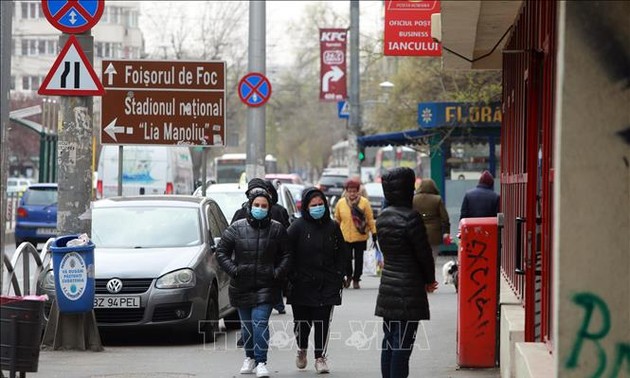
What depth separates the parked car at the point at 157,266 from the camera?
1328 cm

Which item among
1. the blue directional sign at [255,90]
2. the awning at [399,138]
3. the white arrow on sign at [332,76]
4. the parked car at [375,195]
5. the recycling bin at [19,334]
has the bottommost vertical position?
the recycling bin at [19,334]

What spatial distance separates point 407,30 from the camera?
20.2 m

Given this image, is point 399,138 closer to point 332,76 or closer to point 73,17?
point 332,76

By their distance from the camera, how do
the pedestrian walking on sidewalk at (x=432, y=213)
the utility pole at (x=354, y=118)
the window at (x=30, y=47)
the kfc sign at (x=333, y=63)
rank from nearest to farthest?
the pedestrian walking on sidewalk at (x=432, y=213), the kfc sign at (x=333, y=63), the utility pole at (x=354, y=118), the window at (x=30, y=47)

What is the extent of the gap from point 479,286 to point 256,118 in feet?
46.4

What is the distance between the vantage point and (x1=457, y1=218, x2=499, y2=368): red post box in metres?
11.0

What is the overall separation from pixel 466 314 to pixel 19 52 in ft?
309

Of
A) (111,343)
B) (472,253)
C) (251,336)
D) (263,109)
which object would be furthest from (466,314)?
(263,109)

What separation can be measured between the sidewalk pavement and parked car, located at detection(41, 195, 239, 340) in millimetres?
310

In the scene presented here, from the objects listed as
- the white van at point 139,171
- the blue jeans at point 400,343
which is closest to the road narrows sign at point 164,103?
the blue jeans at point 400,343

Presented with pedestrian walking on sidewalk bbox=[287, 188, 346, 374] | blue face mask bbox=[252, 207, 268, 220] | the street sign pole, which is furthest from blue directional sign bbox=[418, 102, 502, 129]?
blue face mask bbox=[252, 207, 268, 220]

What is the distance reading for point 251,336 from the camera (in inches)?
446

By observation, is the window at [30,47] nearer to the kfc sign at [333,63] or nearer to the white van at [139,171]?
the white van at [139,171]

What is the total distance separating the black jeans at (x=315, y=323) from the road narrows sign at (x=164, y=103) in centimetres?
654
